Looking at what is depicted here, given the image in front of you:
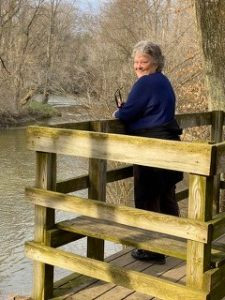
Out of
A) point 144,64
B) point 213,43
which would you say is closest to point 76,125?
point 144,64

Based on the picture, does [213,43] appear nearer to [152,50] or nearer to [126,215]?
[152,50]

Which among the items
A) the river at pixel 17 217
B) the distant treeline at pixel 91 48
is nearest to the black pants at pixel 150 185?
the river at pixel 17 217

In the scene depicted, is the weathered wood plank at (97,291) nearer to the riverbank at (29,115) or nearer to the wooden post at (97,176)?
the wooden post at (97,176)

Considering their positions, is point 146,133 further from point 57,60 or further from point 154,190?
point 57,60

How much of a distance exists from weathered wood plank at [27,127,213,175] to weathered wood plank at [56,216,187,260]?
637 millimetres

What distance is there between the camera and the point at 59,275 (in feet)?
35.9

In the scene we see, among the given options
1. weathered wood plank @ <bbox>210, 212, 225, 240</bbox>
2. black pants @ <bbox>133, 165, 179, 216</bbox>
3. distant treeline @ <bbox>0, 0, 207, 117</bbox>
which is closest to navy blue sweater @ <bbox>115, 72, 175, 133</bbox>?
black pants @ <bbox>133, 165, 179, 216</bbox>

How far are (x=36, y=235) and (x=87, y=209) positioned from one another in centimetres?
55

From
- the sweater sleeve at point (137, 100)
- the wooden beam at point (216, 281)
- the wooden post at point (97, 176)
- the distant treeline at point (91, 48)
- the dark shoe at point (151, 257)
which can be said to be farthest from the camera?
the distant treeline at point (91, 48)

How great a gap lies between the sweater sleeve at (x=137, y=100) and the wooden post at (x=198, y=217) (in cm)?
99

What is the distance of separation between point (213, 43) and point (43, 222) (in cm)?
346

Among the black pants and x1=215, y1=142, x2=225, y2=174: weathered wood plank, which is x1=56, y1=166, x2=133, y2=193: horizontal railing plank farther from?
x1=215, y1=142, x2=225, y2=174: weathered wood plank

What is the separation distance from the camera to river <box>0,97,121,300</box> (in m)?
11.1

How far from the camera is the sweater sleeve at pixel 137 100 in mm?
4082
